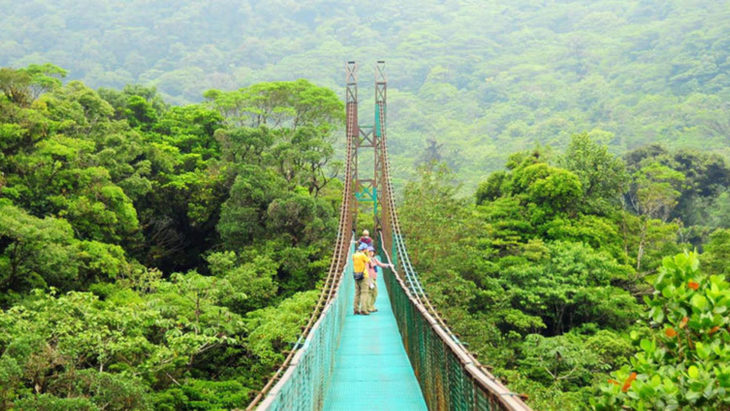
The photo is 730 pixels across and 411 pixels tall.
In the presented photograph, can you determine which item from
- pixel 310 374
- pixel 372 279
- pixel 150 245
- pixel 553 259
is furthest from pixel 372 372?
pixel 150 245

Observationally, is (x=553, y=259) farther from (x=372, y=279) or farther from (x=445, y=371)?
(x=445, y=371)

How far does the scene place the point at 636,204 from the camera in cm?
2166

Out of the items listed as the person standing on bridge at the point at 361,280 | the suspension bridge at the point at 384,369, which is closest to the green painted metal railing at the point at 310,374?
the suspension bridge at the point at 384,369

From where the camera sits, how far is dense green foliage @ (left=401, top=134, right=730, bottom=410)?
469 inches

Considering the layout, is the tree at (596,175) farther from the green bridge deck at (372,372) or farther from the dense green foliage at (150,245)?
the green bridge deck at (372,372)

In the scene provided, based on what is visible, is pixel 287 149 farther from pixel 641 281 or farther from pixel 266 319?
pixel 641 281

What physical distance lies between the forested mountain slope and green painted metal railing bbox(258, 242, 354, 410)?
29390 millimetres

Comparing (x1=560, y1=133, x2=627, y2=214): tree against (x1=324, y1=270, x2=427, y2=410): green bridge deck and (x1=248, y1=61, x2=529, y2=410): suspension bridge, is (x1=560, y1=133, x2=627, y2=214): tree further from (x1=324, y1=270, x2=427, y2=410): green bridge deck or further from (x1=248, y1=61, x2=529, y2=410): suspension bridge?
(x1=324, y1=270, x2=427, y2=410): green bridge deck

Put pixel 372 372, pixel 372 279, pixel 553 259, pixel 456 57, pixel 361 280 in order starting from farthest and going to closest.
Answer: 1. pixel 456 57
2. pixel 553 259
3. pixel 372 279
4. pixel 361 280
5. pixel 372 372

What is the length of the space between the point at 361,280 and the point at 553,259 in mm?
8830

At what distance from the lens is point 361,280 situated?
→ 7.14 metres

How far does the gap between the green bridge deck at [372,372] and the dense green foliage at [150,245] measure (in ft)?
2.06

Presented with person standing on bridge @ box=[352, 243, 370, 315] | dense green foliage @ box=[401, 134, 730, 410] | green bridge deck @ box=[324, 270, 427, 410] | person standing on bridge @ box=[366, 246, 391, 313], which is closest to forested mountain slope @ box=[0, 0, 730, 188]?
dense green foliage @ box=[401, 134, 730, 410]

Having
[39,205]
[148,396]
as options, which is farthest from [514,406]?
[39,205]
